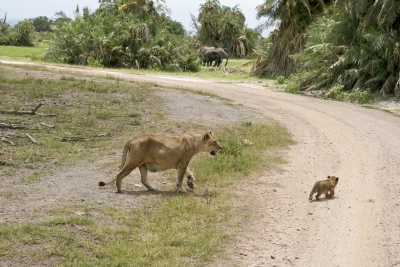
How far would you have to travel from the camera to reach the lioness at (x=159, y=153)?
32.3 feet

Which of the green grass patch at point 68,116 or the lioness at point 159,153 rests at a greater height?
the lioness at point 159,153

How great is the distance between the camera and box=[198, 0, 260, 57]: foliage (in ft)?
184

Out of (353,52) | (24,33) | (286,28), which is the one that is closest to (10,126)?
(353,52)

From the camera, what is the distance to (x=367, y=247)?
313 inches

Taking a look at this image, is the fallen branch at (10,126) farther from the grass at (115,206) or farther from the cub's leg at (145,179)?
the cub's leg at (145,179)

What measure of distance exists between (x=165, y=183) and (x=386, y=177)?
4469mm

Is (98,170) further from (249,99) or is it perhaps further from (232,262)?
(249,99)

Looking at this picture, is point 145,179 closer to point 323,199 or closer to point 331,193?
point 323,199

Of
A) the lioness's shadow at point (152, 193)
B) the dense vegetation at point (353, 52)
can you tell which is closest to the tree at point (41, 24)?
the dense vegetation at point (353, 52)

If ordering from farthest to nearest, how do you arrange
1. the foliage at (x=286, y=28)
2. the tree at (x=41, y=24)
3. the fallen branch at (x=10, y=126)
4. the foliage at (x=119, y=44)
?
1. the tree at (x=41, y=24)
2. the foliage at (x=119, y=44)
3. the foliage at (x=286, y=28)
4. the fallen branch at (x=10, y=126)

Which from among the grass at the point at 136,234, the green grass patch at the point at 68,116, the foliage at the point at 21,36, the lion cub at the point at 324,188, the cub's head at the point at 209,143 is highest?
the cub's head at the point at 209,143

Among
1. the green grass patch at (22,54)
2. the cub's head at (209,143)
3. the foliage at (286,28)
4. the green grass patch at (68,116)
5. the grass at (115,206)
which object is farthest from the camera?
the green grass patch at (22,54)

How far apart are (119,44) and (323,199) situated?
29.7 metres

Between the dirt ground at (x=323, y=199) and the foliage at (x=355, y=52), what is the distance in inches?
206
